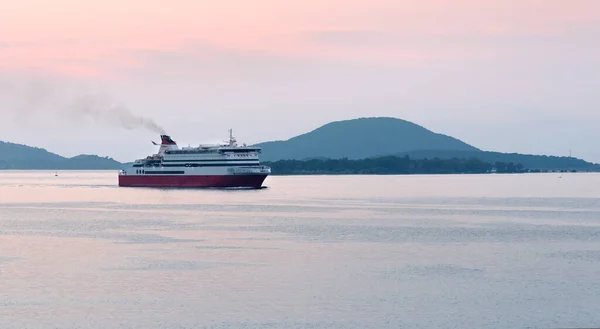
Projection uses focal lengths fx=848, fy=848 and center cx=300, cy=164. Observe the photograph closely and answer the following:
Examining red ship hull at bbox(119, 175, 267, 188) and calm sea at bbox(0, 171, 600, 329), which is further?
red ship hull at bbox(119, 175, 267, 188)

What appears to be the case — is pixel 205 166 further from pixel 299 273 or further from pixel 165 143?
pixel 299 273

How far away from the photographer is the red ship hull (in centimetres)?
11881

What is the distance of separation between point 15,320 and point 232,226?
36537 millimetres

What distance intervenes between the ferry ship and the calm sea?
4727 cm

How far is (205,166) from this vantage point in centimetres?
11975

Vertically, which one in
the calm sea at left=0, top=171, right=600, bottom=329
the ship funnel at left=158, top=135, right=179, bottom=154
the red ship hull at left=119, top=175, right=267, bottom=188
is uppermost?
the ship funnel at left=158, top=135, right=179, bottom=154

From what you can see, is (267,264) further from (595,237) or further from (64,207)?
(64,207)

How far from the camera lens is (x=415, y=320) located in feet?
89.7

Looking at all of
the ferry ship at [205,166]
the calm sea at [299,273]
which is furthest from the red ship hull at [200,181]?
the calm sea at [299,273]

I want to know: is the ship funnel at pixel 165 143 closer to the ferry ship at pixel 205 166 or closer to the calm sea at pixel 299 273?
the ferry ship at pixel 205 166

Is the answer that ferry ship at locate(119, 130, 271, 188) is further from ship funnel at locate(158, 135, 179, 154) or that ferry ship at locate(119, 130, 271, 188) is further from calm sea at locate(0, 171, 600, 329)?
calm sea at locate(0, 171, 600, 329)

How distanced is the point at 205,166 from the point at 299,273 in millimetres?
83599

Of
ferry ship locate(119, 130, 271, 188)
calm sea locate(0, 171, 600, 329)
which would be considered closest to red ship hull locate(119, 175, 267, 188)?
ferry ship locate(119, 130, 271, 188)

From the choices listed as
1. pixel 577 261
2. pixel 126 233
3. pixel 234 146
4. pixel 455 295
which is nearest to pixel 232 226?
pixel 126 233
